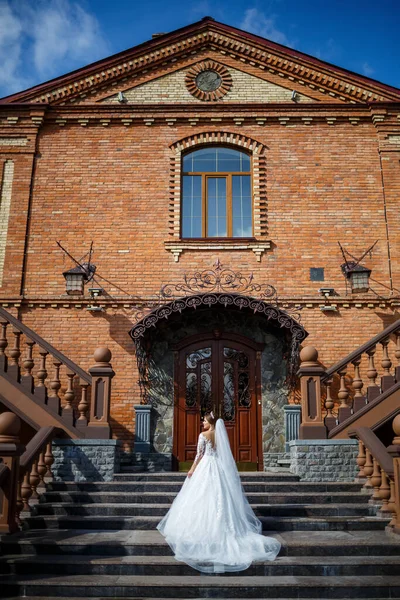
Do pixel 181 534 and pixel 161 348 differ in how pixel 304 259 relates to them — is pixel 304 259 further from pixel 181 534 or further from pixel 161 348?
pixel 181 534

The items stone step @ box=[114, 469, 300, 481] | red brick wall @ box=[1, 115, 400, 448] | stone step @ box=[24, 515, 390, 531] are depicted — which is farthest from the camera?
red brick wall @ box=[1, 115, 400, 448]

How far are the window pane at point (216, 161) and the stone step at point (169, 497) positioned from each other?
24.0ft

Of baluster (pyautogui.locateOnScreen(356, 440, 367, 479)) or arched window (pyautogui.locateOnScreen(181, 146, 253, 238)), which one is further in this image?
arched window (pyautogui.locateOnScreen(181, 146, 253, 238))

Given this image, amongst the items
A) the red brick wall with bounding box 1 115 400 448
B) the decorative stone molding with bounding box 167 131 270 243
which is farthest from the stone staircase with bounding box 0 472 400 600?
the decorative stone molding with bounding box 167 131 270 243

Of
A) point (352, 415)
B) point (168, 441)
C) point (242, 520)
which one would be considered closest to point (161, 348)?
point (168, 441)

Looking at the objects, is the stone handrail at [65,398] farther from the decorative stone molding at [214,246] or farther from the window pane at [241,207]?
the window pane at [241,207]

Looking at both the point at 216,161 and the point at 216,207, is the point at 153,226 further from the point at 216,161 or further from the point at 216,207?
the point at 216,161

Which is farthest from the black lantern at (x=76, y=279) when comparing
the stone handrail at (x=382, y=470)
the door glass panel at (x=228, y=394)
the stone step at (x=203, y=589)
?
the stone step at (x=203, y=589)

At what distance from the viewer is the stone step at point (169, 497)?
8016 mm

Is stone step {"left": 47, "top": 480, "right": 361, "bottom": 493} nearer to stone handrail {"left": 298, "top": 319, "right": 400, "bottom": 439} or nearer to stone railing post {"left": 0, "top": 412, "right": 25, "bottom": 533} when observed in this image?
stone handrail {"left": 298, "top": 319, "right": 400, "bottom": 439}

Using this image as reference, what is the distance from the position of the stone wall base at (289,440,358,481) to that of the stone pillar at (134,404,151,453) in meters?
3.04

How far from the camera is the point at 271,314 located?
10516 mm

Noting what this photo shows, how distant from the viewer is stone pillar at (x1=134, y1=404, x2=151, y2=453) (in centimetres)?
1081

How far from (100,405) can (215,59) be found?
8.58 meters
